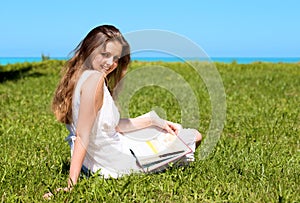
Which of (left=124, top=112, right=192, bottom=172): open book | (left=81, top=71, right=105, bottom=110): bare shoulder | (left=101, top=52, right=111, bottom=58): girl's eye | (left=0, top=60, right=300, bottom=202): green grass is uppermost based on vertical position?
(left=101, top=52, right=111, bottom=58): girl's eye

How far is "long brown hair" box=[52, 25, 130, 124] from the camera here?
3131 mm

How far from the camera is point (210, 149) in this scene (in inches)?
173

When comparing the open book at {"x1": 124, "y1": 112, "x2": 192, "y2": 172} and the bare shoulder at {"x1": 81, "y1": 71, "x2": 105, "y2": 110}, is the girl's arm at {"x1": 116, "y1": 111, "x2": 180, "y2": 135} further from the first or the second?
the bare shoulder at {"x1": 81, "y1": 71, "x2": 105, "y2": 110}

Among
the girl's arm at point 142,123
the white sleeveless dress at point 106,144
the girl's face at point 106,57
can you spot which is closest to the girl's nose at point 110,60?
the girl's face at point 106,57

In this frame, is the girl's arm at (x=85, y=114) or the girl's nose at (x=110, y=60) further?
the girl's nose at (x=110, y=60)

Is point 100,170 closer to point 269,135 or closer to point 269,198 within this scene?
point 269,198

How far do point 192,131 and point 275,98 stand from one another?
5.62m

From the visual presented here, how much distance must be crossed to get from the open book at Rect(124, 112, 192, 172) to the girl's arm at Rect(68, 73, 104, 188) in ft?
1.30

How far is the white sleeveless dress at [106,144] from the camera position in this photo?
10.3ft

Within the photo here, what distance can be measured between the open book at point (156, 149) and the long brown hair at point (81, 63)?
1.53 ft

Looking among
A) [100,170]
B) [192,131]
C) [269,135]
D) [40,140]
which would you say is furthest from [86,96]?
[269,135]

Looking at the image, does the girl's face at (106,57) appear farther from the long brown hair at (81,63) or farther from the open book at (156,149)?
the open book at (156,149)

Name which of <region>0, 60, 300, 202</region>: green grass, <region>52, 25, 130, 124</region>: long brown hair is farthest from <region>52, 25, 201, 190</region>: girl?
<region>0, 60, 300, 202</region>: green grass

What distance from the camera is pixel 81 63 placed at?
323 cm
